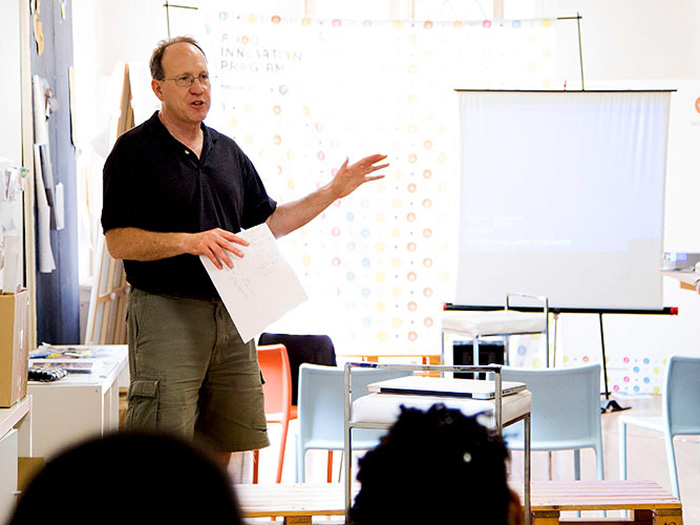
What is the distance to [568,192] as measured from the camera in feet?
18.5

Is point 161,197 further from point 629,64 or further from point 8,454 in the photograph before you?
point 629,64

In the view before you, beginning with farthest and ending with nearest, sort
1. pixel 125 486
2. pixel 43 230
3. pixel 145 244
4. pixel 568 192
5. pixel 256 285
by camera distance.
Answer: pixel 568 192, pixel 43 230, pixel 256 285, pixel 145 244, pixel 125 486

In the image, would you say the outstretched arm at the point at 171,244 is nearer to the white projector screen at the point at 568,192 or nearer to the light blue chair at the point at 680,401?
the light blue chair at the point at 680,401

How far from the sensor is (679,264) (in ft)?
18.1

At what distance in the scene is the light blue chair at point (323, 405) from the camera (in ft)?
10.5

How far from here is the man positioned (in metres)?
2.38

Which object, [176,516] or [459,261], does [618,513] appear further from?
[176,516]

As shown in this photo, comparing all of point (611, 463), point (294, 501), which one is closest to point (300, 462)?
point (294, 501)

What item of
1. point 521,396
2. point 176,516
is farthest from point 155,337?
point 176,516

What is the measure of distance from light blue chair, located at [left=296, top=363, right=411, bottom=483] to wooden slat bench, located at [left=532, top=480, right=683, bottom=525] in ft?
2.37

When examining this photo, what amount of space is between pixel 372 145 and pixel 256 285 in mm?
3834

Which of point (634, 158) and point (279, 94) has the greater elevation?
point (279, 94)

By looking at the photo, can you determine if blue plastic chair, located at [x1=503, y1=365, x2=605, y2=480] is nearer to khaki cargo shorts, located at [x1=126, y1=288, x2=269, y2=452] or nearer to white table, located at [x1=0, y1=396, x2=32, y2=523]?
khaki cargo shorts, located at [x1=126, y1=288, x2=269, y2=452]

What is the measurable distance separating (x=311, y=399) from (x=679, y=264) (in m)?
A: 3.13
